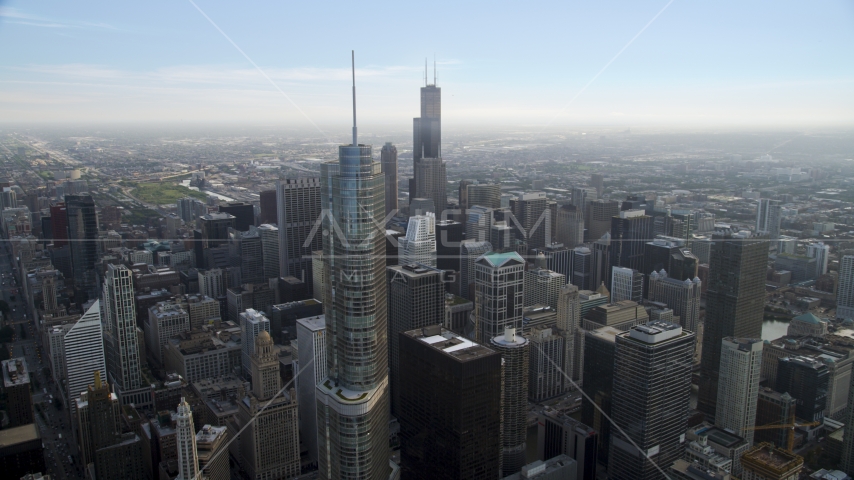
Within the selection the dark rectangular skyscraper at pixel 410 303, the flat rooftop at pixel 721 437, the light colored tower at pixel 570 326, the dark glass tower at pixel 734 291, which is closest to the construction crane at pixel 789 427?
the flat rooftop at pixel 721 437

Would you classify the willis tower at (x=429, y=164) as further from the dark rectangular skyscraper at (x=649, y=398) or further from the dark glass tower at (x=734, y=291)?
the dark rectangular skyscraper at (x=649, y=398)

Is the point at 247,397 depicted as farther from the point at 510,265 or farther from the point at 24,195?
the point at 24,195

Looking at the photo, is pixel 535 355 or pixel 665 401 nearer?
pixel 665 401

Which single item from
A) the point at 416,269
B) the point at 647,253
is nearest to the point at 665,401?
the point at 416,269

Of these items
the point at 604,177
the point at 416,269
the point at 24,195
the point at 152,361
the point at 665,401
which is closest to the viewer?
the point at 665,401

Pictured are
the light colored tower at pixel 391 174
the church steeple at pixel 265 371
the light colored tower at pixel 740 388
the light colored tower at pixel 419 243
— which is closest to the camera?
the church steeple at pixel 265 371

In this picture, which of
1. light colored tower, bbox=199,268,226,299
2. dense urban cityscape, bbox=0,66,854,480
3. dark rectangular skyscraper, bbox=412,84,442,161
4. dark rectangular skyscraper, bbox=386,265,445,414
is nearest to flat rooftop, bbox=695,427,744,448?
dense urban cityscape, bbox=0,66,854,480

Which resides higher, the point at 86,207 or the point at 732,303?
the point at 86,207
